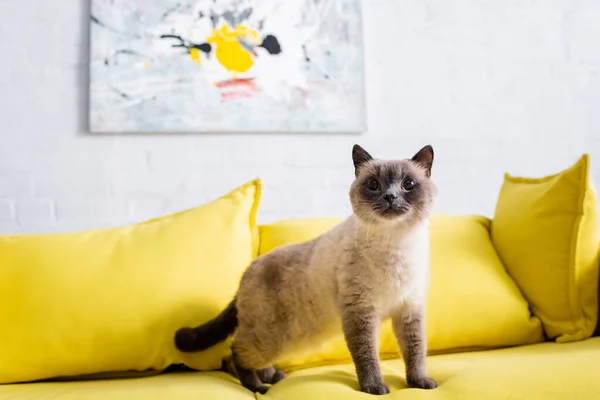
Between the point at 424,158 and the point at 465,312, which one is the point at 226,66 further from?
the point at 465,312

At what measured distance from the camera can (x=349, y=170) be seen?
7.86 feet

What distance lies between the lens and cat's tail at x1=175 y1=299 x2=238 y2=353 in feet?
4.79

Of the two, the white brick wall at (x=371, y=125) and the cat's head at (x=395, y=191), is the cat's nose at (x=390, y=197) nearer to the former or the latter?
the cat's head at (x=395, y=191)

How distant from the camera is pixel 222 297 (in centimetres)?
162

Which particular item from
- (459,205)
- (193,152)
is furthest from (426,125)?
(193,152)

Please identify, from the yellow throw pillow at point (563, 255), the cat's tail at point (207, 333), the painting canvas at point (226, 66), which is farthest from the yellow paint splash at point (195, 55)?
the yellow throw pillow at point (563, 255)

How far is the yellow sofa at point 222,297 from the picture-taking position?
147cm

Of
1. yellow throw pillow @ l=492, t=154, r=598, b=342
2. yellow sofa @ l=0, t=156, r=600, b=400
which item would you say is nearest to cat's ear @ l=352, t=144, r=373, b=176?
yellow sofa @ l=0, t=156, r=600, b=400

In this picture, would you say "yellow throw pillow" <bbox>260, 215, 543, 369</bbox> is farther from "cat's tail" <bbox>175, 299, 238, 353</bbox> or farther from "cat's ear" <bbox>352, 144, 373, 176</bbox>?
"cat's ear" <bbox>352, 144, 373, 176</bbox>

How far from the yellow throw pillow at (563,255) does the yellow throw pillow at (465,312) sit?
63 millimetres

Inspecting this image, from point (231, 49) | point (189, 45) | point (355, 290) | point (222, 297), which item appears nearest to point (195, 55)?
point (189, 45)

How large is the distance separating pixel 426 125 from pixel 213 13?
3.50 feet

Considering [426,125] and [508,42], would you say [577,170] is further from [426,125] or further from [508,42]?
[508,42]

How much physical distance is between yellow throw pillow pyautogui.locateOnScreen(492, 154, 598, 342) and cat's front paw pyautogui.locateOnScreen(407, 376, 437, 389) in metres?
0.60
